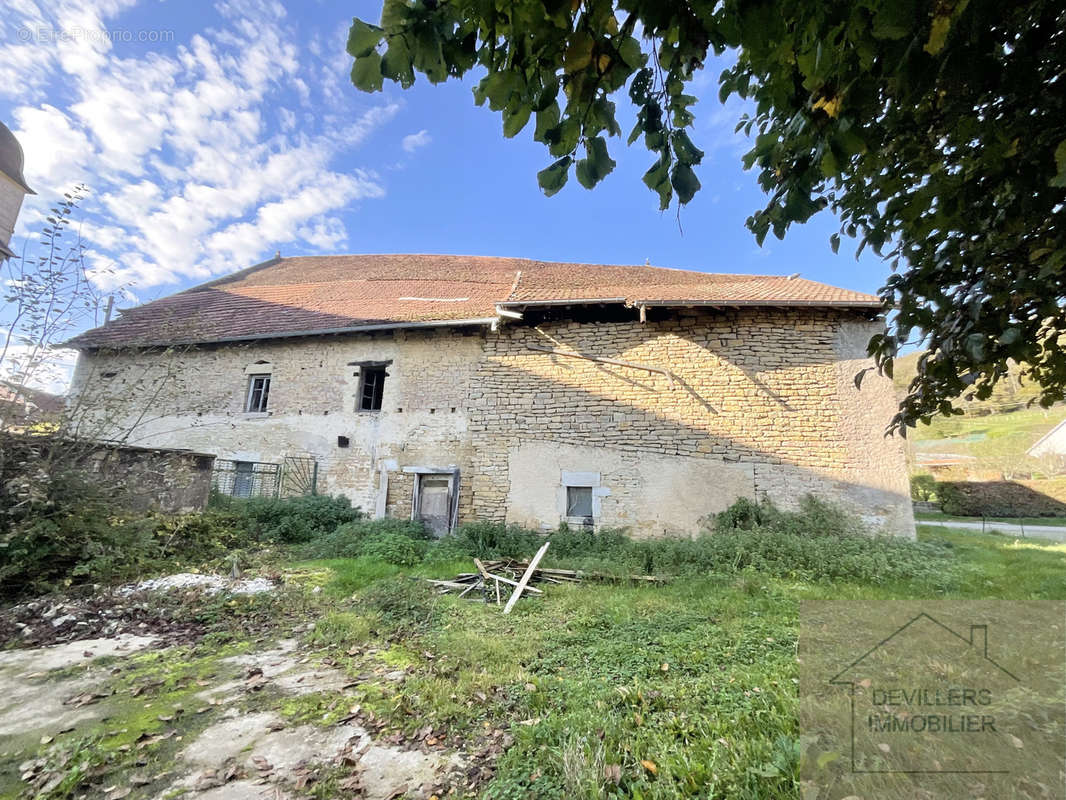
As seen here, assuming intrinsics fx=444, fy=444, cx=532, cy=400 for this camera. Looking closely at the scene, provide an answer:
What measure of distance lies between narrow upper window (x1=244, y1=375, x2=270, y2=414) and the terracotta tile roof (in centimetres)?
111

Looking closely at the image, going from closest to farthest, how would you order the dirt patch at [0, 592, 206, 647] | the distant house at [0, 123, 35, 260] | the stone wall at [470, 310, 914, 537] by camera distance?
the dirt patch at [0, 592, 206, 647] < the stone wall at [470, 310, 914, 537] < the distant house at [0, 123, 35, 260]

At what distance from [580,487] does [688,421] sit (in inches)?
97.4

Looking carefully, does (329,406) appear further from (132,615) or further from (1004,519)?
(1004,519)

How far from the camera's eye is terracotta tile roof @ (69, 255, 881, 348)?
9406mm

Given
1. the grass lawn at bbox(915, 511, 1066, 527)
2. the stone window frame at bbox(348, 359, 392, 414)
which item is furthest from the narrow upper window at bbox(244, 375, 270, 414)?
the grass lawn at bbox(915, 511, 1066, 527)

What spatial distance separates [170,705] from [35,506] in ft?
12.5

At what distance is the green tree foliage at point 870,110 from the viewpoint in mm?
1243

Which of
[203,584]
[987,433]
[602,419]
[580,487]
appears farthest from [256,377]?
[987,433]

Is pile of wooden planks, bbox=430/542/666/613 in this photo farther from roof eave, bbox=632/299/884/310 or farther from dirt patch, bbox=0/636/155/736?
roof eave, bbox=632/299/884/310

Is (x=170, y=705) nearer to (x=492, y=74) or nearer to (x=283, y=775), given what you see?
(x=283, y=775)

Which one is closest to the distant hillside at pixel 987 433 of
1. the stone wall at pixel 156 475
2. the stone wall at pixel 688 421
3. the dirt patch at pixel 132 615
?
the stone wall at pixel 688 421

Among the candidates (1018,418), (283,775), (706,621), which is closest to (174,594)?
(283,775)

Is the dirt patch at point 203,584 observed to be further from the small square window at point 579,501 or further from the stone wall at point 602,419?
the small square window at point 579,501

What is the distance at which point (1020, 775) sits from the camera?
1811 millimetres
